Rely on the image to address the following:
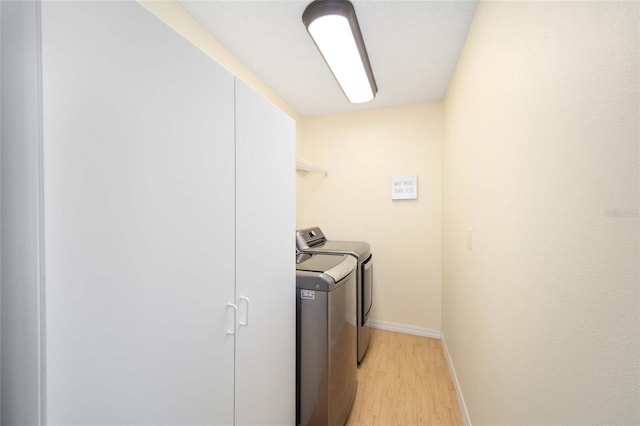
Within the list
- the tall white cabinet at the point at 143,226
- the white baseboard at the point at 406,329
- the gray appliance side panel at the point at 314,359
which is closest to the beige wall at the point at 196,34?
the tall white cabinet at the point at 143,226

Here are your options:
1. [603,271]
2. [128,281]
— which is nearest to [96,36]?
[128,281]

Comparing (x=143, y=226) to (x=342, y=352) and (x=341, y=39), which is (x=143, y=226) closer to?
(x=342, y=352)

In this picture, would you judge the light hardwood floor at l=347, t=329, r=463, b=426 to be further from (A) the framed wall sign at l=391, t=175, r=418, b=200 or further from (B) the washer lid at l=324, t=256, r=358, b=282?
(A) the framed wall sign at l=391, t=175, r=418, b=200

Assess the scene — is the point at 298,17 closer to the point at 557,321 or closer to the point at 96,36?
the point at 96,36

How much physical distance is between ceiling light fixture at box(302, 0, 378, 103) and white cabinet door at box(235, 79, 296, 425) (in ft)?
2.11

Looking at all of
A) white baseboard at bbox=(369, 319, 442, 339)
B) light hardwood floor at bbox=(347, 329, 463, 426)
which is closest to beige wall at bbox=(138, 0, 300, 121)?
light hardwood floor at bbox=(347, 329, 463, 426)

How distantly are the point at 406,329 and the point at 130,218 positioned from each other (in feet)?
9.67

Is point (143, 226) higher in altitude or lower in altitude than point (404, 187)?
lower

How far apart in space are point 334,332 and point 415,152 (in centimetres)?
213

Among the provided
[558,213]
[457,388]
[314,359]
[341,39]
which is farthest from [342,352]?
[341,39]

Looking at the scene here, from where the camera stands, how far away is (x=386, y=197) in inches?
112

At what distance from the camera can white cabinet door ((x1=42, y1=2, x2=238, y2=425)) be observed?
467mm

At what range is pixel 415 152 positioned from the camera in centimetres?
274

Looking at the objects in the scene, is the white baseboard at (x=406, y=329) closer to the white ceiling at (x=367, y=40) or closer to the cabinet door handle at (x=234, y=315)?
the cabinet door handle at (x=234, y=315)
